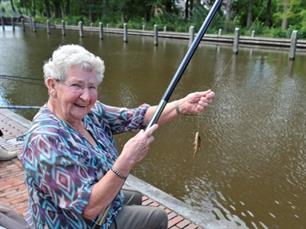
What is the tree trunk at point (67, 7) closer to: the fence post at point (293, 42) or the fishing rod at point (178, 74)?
the fence post at point (293, 42)

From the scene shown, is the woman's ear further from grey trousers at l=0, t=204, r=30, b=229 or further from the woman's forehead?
grey trousers at l=0, t=204, r=30, b=229

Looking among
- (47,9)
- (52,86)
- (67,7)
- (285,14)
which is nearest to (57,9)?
(47,9)

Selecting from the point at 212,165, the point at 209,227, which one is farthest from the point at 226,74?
the point at 209,227

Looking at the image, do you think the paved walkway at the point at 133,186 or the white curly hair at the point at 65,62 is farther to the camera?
the paved walkway at the point at 133,186

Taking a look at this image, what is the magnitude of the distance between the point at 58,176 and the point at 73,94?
0.42 metres

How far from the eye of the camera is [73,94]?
67.7 inches

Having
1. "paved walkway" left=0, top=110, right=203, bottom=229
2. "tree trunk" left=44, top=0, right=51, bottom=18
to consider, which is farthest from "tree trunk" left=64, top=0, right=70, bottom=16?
"paved walkway" left=0, top=110, right=203, bottom=229

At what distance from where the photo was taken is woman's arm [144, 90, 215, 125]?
7.27ft

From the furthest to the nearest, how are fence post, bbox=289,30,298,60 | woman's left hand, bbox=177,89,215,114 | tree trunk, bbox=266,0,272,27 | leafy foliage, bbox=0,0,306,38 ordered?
tree trunk, bbox=266,0,272,27 → leafy foliage, bbox=0,0,306,38 → fence post, bbox=289,30,298,60 → woman's left hand, bbox=177,89,215,114

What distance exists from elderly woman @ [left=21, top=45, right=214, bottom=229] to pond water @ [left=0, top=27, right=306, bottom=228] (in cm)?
187

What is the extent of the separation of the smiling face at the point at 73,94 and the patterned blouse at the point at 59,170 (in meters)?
0.06

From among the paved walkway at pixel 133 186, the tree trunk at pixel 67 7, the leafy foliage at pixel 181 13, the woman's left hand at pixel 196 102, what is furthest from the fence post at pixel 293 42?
the tree trunk at pixel 67 7

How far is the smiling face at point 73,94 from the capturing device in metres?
1.71

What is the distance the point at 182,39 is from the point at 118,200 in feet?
70.5
